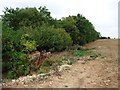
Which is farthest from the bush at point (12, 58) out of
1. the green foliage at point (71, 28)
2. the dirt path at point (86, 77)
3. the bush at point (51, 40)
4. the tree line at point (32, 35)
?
the green foliage at point (71, 28)

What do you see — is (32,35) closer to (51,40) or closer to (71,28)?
(51,40)

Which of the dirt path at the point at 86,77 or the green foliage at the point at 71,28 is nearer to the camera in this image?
the dirt path at the point at 86,77

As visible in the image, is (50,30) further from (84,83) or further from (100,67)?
(84,83)

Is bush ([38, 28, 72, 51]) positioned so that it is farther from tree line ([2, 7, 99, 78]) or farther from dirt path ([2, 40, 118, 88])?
dirt path ([2, 40, 118, 88])

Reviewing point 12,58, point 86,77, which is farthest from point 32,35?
point 86,77

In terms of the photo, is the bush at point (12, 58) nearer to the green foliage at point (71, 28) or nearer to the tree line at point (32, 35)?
the tree line at point (32, 35)

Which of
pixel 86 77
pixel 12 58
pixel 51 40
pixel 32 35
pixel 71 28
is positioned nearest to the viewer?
pixel 86 77

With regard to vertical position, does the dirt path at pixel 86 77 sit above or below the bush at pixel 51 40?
below

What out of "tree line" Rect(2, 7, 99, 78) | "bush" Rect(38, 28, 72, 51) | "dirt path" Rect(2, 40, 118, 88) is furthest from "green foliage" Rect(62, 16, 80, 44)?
"dirt path" Rect(2, 40, 118, 88)

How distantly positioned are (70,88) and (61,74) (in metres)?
1.88

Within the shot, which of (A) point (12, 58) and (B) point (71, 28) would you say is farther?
(B) point (71, 28)

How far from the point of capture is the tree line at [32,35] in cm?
1325

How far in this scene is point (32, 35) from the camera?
18.5 m

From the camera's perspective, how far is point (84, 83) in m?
10.4
